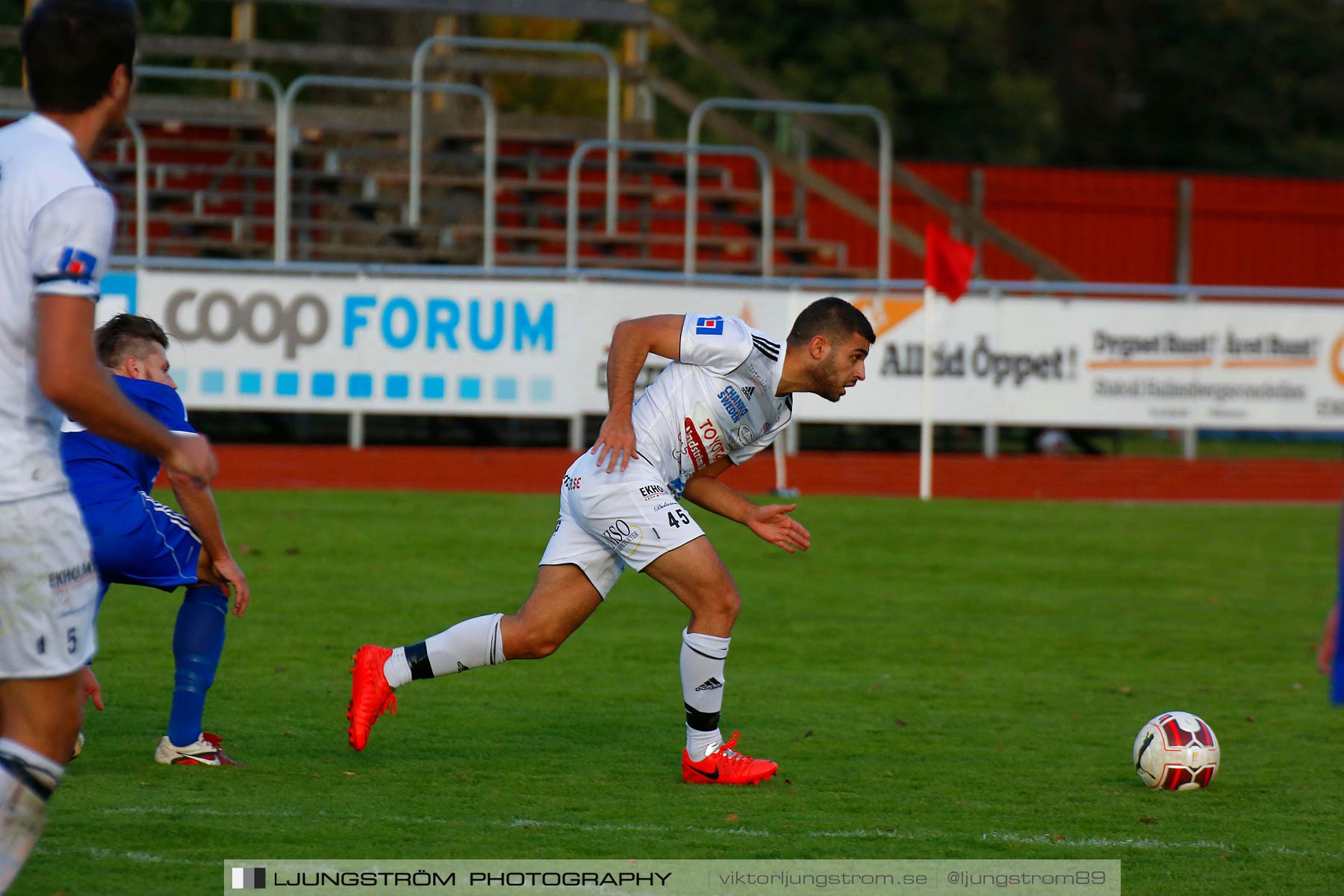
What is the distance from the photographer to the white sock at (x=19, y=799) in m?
3.55

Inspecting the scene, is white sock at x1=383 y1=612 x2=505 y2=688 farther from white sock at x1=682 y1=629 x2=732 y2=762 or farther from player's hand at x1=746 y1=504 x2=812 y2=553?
player's hand at x1=746 y1=504 x2=812 y2=553

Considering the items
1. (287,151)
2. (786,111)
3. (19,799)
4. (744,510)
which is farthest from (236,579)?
(786,111)

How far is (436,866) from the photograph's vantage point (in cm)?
480

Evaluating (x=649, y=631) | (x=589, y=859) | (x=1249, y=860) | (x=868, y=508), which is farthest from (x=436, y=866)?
(x=868, y=508)

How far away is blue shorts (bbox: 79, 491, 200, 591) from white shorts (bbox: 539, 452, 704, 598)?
1.29m

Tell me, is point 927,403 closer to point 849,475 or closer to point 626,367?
point 849,475

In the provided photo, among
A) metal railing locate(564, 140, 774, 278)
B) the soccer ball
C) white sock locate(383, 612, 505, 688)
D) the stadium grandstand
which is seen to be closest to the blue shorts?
white sock locate(383, 612, 505, 688)

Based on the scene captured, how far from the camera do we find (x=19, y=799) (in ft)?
11.7

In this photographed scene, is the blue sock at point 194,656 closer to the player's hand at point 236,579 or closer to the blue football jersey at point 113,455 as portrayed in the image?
the player's hand at point 236,579

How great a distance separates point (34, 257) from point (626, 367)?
2.88 metres

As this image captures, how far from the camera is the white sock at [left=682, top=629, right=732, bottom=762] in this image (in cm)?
611

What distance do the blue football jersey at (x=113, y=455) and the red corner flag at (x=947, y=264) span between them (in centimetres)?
1111

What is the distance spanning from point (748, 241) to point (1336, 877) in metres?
17.4

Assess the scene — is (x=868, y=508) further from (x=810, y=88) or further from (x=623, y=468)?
(x=810, y=88)
